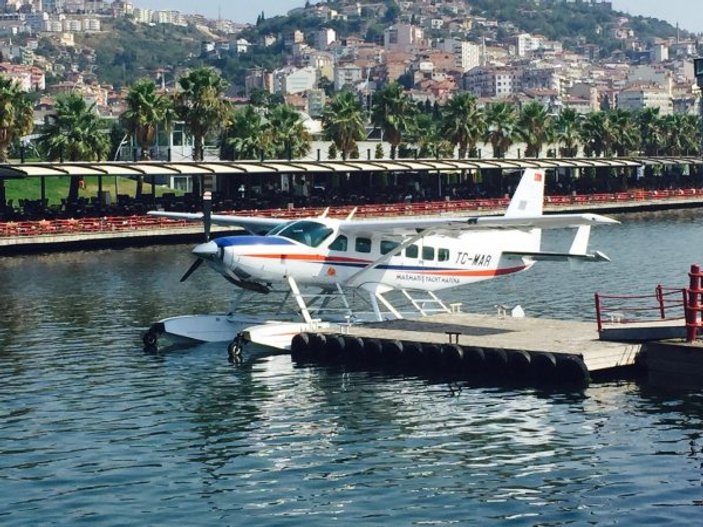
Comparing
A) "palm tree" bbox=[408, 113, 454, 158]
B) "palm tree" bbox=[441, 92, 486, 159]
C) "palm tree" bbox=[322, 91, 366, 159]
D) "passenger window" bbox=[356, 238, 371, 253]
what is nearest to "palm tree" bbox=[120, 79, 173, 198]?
"palm tree" bbox=[322, 91, 366, 159]

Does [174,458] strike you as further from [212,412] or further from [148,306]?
[148,306]

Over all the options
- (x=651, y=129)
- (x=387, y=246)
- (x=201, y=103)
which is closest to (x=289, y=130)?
(x=201, y=103)

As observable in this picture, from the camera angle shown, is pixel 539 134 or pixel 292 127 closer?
pixel 292 127

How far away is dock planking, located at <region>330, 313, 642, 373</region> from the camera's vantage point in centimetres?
3141

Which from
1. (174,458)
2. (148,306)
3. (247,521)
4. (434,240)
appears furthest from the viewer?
(148,306)

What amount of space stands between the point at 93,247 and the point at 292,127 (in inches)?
→ 1434

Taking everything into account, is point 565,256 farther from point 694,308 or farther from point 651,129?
point 651,129

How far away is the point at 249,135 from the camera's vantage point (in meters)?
103

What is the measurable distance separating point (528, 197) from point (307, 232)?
8.96 m

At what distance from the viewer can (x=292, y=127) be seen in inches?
4227

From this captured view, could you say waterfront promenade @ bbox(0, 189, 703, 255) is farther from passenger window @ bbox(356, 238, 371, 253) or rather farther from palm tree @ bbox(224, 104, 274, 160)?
passenger window @ bbox(356, 238, 371, 253)

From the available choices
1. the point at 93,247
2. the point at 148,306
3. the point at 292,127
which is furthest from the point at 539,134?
the point at 148,306

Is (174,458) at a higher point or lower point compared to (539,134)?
lower

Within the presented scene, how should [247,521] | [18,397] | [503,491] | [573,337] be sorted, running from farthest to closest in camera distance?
1. [573,337]
2. [18,397]
3. [503,491]
4. [247,521]
